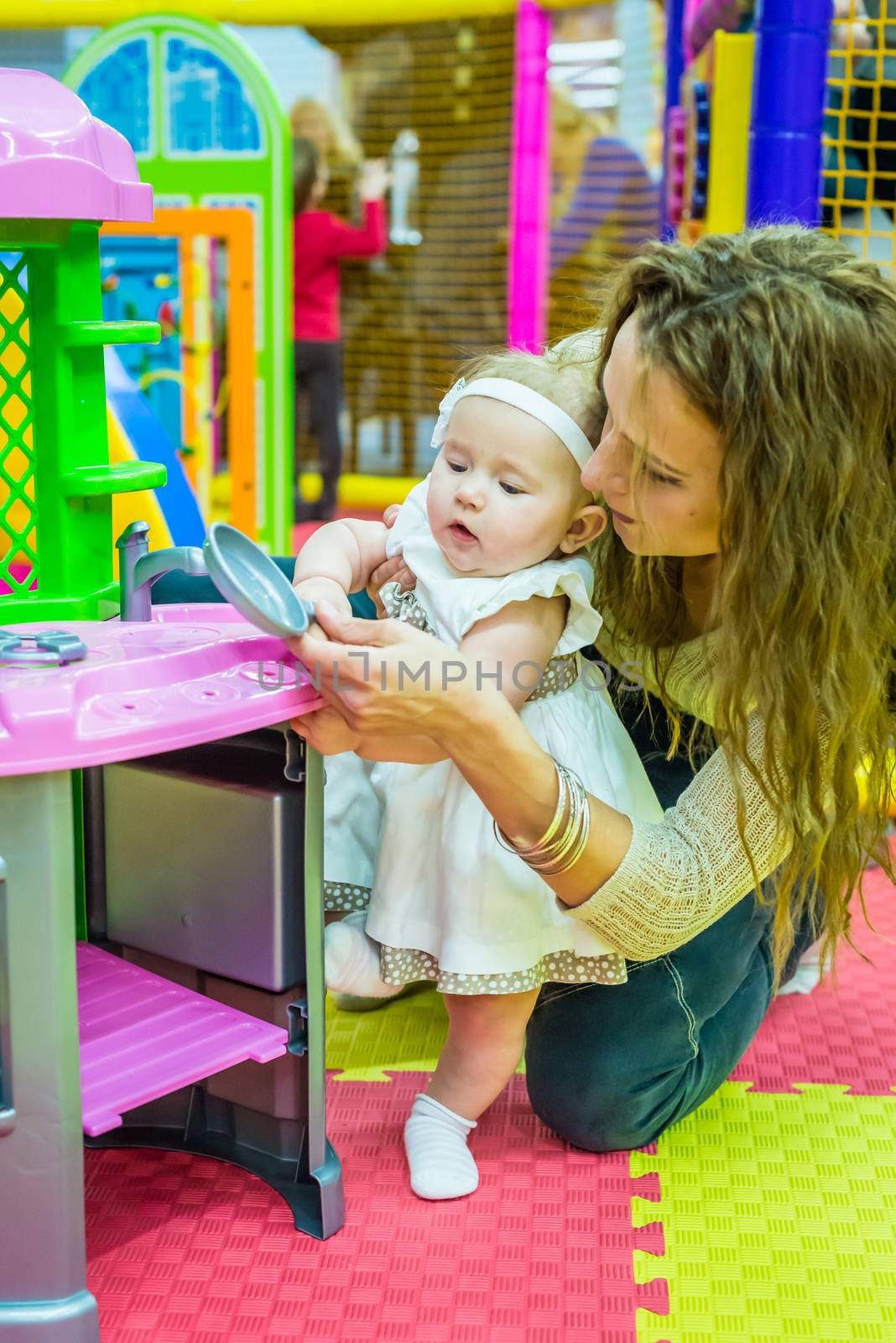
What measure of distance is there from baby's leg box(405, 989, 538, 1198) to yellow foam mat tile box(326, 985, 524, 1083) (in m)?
0.17

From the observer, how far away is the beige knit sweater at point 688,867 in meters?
1.10

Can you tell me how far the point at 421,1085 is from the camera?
136 centimetres

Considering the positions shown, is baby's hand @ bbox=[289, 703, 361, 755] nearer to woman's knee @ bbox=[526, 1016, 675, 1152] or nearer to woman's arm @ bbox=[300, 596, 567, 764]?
woman's arm @ bbox=[300, 596, 567, 764]

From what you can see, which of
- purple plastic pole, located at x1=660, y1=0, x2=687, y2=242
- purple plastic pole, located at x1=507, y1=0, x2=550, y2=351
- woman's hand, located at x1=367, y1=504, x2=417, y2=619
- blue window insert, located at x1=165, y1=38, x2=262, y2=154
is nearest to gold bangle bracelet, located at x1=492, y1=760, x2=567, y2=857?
woman's hand, located at x1=367, y1=504, x2=417, y2=619

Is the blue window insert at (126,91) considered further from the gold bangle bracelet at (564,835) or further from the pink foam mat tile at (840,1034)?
the gold bangle bracelet at (564,835)

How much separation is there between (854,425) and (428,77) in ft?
14.6

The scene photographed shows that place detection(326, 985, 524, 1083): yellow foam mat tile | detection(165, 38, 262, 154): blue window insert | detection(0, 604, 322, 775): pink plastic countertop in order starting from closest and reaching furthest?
detection(0, 604, 322, 775): pink plastic countertop < detection(326, 985, 524, 1083): yellow foam mat tile < detection(165, 38, 262, 154): blue window insert

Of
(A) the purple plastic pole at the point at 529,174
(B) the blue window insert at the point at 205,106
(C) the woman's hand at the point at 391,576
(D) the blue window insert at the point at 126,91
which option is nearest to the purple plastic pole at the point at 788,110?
(C) the woman's hand at the point at 391,576

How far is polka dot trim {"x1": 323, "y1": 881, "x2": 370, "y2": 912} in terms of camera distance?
4.14ft

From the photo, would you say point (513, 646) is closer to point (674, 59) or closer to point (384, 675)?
point (384, 675)

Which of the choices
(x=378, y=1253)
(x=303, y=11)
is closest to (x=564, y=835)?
(x=378, y=1253)

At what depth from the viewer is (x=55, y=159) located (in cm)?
105

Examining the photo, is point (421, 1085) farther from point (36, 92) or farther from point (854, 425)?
point (36, 92)

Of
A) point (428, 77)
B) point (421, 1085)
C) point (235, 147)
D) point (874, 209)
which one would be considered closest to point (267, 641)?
point (421, 1085)
